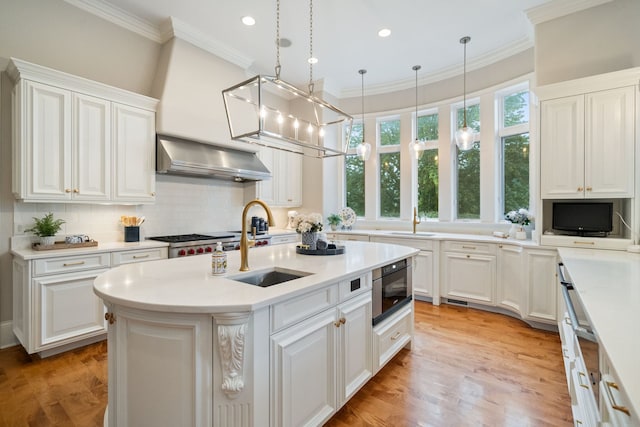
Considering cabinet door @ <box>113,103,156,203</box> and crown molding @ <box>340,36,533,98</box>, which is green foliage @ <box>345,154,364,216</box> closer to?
crown molding @ <box>340,36,533,98</box>

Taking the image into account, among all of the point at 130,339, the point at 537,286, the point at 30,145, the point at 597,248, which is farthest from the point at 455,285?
the point at 30,145

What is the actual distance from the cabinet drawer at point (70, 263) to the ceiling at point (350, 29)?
2.54 metres

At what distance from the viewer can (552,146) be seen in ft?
10.0

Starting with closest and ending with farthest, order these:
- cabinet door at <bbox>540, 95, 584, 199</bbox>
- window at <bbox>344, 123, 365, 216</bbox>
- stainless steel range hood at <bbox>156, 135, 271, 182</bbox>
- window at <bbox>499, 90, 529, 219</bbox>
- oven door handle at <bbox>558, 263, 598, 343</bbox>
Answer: oven door handle at <bbox>558, 263, 598, 343</bbox>, cabinet door at <bbox>540, 95, 584, 199</bbox>, stainless steel range hood at <bbox>156, 135, 271, 182</bbox>, window at <bbox>499, 90, 529, 219</bbox>, window at <bbox>344, 123, 365, 216</bbox>

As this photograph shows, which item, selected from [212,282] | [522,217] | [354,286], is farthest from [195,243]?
[522,217]

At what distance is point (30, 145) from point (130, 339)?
233cm

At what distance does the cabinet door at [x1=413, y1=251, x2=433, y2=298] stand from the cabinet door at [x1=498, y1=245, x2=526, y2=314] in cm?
82

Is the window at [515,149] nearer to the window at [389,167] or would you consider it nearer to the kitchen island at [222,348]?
the window at [389,167]

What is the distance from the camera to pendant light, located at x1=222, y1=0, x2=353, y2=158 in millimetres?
2005

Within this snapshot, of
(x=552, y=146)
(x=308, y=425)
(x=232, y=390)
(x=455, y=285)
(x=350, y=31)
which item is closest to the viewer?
(x=232, y=390)

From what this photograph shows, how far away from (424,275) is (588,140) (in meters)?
2.33

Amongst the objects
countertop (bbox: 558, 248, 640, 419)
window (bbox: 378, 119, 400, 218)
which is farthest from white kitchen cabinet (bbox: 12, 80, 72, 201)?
window (bbox: 378, 119, 400, 218)

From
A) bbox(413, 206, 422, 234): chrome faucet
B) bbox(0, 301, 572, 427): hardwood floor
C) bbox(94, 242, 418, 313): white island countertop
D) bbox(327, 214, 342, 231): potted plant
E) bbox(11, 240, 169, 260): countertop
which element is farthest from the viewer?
bbox(327, 214, 342, 231): potted plant

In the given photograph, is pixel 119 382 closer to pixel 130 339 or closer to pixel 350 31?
pixel 130 339
